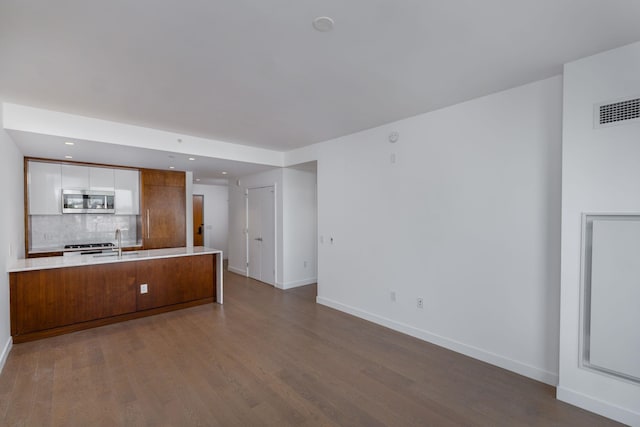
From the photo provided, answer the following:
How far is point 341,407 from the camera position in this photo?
2.27 metres

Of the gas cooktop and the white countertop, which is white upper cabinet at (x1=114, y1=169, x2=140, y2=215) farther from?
the white countertop

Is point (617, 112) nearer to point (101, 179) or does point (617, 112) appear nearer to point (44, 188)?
point (101, 179)

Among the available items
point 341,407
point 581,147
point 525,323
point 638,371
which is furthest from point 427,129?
point 341,407

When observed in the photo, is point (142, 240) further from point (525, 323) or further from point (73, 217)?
point (525, 323)

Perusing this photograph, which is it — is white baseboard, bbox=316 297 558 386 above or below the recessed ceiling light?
below

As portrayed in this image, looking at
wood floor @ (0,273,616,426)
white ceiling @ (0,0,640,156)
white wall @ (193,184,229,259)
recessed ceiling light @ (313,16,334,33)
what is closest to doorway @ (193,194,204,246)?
white wall @ (193,184,229,259)

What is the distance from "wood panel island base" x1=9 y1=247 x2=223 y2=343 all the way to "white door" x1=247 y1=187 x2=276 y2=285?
1.35 meters

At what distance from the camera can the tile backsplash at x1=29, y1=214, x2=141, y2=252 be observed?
4961 mm

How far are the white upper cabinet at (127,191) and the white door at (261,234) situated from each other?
221cm

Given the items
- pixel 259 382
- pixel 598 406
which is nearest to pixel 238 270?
pixel 259 382

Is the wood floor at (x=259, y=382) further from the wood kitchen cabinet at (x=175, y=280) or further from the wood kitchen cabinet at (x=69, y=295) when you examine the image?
the wood kitchen cabinet at (x=175, y=280)

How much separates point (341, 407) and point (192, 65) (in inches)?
115

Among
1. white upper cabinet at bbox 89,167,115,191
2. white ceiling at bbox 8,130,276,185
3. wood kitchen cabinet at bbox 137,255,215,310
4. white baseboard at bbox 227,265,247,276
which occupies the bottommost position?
white baseboard at bbox 227,265,247,276

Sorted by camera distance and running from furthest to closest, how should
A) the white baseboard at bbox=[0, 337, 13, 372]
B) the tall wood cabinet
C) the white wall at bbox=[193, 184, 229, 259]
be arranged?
the white wall at bbox=[193, 184, 229, 259]
the tall wood cabinet
the white baseboard at bbox=[0, 337, 13, 372]
